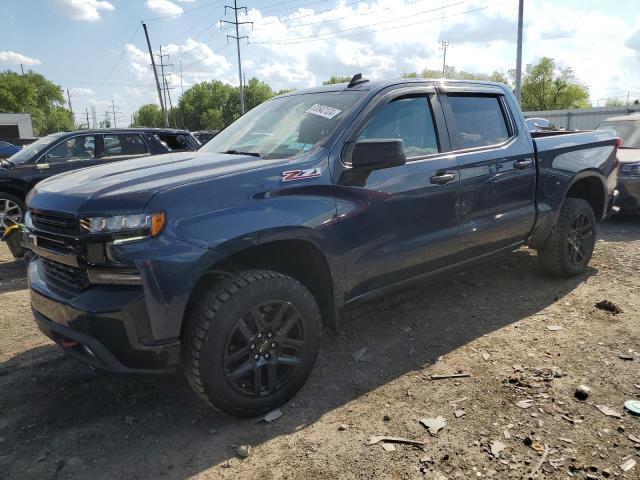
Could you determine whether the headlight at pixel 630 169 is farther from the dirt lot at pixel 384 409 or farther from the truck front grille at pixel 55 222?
the truck front grille at pixel 55 222

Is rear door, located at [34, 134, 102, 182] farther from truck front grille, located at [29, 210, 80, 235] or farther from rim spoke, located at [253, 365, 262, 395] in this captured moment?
rim spoke, located at [253, 365, 262, 395]

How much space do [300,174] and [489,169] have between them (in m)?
1.76

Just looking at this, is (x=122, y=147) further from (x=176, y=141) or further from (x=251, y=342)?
(x=251, y=342)

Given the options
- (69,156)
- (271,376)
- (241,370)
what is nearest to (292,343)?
(271,376)

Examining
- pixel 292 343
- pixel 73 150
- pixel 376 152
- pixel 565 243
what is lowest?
pixel 292 343

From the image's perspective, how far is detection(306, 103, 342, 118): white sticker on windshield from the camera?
3322 millimetres

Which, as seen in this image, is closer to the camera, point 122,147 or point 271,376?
point 271,376

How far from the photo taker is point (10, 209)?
23.8 ft

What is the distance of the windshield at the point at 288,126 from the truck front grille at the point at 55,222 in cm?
119

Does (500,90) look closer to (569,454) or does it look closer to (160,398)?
(569,454)

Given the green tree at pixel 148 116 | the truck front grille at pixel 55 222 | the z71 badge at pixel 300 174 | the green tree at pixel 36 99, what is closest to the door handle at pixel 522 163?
the z71 badge at pixel 300 174

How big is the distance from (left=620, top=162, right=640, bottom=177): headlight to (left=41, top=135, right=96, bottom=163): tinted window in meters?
8.10

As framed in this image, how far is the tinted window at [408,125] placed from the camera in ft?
11.1

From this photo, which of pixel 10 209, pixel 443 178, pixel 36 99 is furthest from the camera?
pixel 36 99
